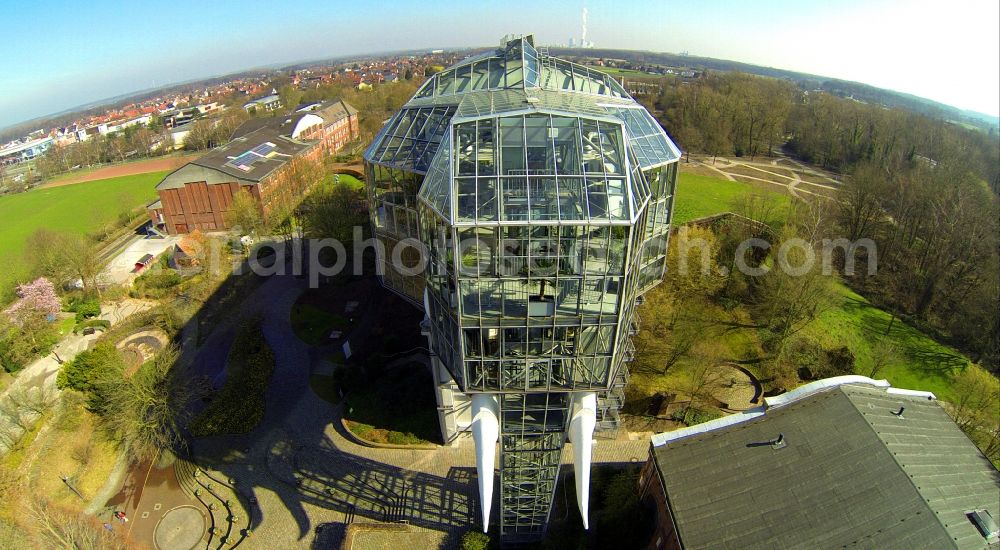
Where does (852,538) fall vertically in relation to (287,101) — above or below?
below

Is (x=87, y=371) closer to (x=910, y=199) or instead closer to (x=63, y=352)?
(x=63, y=352)

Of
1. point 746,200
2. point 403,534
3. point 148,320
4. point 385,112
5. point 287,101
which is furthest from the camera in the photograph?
point 287,101

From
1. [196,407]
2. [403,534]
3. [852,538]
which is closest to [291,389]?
[196,407]

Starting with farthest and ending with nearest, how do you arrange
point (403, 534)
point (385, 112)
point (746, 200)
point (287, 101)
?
→ point (287, 101), point (385, 112), point (746, 200), point (403, 534)

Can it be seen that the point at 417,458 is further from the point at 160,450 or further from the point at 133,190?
the point at 133,190

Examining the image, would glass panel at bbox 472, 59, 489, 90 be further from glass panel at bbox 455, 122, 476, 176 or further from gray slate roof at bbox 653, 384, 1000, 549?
gray slate roof at bbox 653, 384, 1000, 549

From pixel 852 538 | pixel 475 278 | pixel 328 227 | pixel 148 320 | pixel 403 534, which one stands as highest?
pixel 475 278

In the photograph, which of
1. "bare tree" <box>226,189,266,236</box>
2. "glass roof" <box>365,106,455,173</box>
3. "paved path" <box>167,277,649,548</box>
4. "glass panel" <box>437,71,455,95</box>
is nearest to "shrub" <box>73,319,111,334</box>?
"bare tree" <box>226,189,266,236</box>
